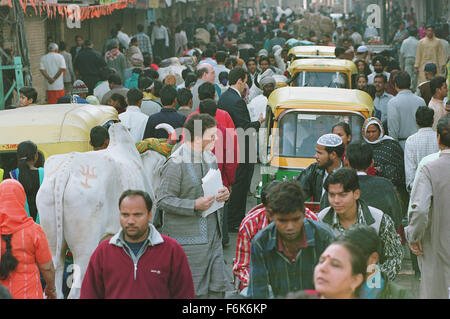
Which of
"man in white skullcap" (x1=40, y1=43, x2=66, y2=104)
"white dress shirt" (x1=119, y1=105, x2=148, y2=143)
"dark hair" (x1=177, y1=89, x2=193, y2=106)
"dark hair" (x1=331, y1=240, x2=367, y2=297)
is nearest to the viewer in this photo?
"dark hair" (x1=331, y1=240, x2=367, y2=297)

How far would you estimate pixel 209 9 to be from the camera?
59.5 metres

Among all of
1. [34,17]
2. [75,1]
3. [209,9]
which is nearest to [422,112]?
[75,1]

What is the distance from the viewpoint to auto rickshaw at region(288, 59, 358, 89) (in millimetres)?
13477

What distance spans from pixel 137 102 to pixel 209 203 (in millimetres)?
3840

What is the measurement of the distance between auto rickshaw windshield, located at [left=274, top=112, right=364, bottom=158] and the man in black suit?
117 centimetres

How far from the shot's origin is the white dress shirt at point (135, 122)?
9.43 metres

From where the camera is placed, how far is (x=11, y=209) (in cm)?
554

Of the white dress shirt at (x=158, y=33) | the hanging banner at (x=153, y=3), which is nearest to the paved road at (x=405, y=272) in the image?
the white dress shirt at (x=158, y=33)

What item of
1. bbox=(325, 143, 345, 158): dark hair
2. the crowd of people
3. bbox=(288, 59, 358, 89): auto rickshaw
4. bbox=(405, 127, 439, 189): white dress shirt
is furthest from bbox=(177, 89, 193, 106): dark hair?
bbox=(288, 59, 358, 89): auto rickshaw

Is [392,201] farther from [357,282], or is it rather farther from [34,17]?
[34,17]

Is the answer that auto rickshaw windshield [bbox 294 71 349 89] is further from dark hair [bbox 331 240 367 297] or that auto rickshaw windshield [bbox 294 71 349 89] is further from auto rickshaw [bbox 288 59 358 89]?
dark hair [bbox 331 240 367 297]

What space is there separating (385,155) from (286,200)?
13.4 feet

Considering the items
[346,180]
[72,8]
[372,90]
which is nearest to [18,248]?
[346,180]

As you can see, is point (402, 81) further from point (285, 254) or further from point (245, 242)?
point (285, 254)
